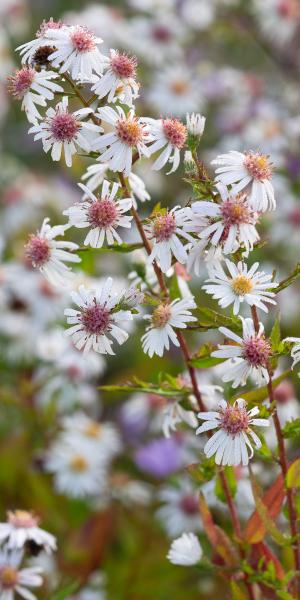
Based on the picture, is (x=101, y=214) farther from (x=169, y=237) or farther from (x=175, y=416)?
(x=175, y=416)

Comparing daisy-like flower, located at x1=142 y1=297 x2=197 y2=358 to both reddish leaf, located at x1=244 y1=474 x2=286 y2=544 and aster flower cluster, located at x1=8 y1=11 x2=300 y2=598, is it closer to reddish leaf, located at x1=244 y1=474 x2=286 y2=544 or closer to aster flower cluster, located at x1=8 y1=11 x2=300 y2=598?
aster flower cluster, located at x1=8 y1=11 x2=300 y2=598

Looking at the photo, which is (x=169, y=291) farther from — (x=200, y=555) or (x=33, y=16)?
(x=33, y=16)

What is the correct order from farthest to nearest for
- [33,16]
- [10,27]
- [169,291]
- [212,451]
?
[33,16] < [10,27] < [169,291] < [212,451]

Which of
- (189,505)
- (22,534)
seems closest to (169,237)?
(22,534)

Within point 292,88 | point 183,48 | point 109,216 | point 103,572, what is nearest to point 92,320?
point 109,216

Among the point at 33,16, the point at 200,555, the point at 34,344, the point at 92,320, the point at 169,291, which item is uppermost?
A: the point at 33,16

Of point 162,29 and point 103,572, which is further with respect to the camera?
point 162,29

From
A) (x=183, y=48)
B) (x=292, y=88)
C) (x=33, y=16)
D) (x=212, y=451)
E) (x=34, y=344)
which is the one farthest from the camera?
(x=33, y=16)
